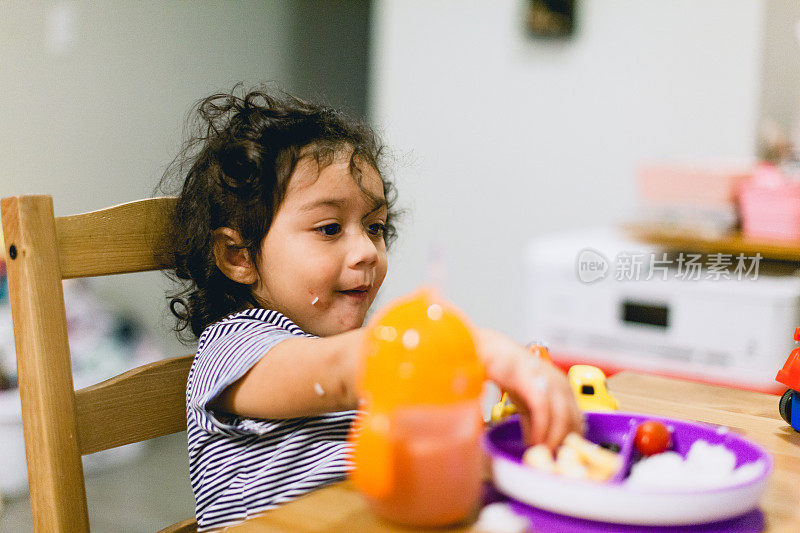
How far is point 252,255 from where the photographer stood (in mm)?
917

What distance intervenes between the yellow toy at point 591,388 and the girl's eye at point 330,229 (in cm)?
32

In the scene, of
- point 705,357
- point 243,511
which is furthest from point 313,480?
point 705,357

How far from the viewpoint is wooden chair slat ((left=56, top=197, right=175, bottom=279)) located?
760mm

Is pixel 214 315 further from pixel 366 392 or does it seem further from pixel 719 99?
pixel 719 99

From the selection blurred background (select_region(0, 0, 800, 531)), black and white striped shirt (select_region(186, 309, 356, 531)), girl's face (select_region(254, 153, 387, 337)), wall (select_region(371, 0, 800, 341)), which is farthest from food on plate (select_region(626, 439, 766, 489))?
wall (select_region(371, 0, 800, 341))

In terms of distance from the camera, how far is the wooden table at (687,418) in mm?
479

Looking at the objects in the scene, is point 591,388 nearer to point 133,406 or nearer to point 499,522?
point 499,522

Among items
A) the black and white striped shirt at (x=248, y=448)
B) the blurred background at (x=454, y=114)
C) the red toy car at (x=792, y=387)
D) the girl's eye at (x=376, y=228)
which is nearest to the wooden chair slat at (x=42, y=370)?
the black and white striped shirt at (x=248, y=448)

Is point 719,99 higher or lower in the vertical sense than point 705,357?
higher

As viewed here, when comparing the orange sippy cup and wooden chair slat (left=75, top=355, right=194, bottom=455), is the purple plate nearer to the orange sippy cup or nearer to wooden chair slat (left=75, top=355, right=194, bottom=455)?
the orange sippy cup

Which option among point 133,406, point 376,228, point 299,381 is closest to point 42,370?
point 133,406

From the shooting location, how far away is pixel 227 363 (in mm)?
705

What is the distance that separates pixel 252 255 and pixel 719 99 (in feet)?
5.97

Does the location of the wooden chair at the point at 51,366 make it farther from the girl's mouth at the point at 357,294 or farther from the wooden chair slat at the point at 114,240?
the girl's mouth at the point at 357,294
